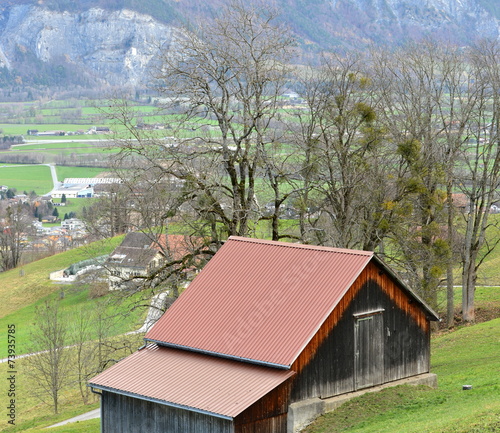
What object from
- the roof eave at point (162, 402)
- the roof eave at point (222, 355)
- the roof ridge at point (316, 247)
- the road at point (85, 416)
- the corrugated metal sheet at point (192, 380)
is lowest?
the road at point (85, 416)

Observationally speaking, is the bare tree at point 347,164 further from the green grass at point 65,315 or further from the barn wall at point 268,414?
the green grass at point 65,315

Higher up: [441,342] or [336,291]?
[336,291]

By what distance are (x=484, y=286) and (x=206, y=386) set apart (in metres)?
38.2

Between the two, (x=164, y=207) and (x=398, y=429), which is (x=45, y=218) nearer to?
(x=164, y=207)

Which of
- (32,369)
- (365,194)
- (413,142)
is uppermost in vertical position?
(413,142)

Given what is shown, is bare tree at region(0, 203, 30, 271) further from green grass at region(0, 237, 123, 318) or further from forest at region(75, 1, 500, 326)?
forest at region(75, 1, 500, 326)

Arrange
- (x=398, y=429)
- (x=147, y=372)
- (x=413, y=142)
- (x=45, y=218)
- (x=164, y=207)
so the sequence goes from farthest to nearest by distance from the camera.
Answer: (x=45, y=218) → (x=413, y=142) → (x=164, y=207) → (x=147, y=372) → (x=398, y=429)

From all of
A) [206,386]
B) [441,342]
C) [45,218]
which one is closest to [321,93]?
[441,342]

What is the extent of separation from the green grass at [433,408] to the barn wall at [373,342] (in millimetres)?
718

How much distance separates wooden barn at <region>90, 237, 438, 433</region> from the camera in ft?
67.8

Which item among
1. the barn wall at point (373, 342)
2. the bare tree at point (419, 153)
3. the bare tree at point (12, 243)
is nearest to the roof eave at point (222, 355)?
the barn wall at point (373, 342)

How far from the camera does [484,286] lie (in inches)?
2159

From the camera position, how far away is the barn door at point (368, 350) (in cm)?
2286

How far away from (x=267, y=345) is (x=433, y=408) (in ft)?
16.0
